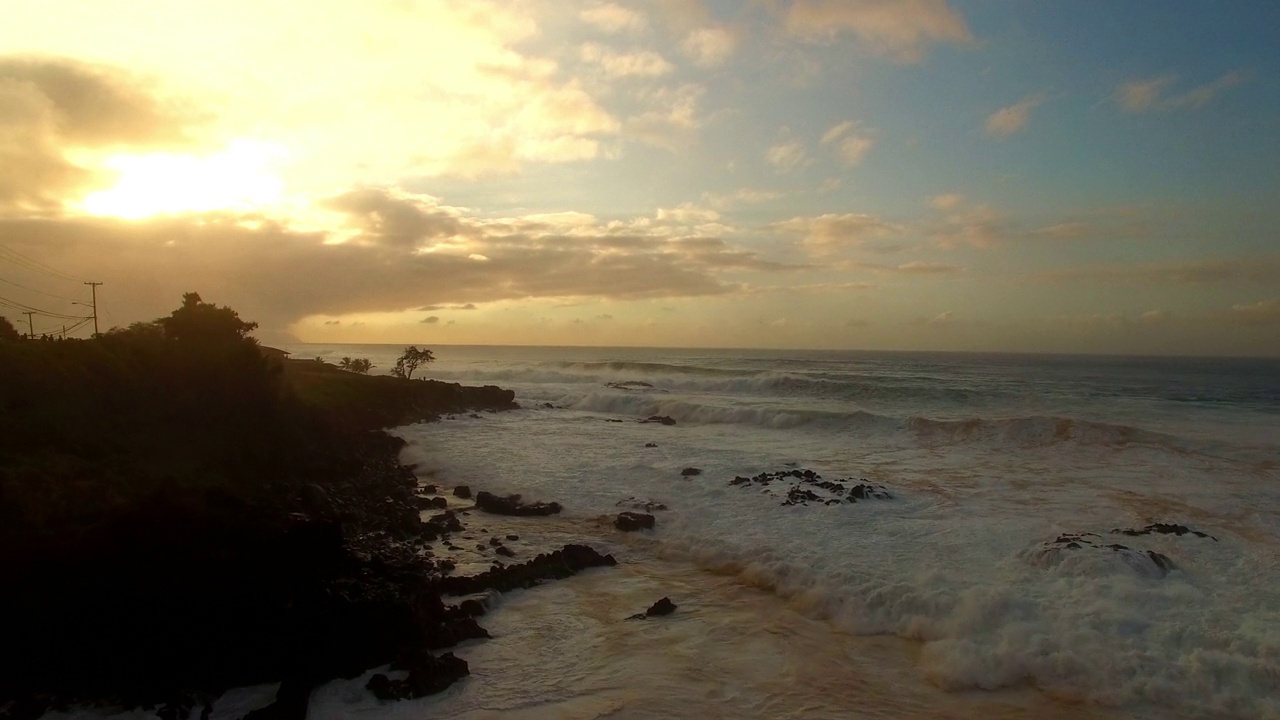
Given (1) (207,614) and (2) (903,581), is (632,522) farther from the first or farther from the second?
(1) (207,614)

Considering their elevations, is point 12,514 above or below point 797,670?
above

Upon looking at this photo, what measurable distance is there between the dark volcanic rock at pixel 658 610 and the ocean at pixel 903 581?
1.17 ft

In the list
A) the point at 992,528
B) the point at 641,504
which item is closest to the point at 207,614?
the point at 641,504

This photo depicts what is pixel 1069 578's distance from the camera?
15406mm

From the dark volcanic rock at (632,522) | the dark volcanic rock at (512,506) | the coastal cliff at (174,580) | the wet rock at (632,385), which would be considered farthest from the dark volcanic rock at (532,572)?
the wet rock at (632,385)

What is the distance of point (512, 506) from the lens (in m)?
22.6

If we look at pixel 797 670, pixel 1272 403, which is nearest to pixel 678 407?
pixel 797 670

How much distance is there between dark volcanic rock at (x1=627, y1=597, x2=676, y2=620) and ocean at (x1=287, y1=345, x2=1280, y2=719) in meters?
0.36

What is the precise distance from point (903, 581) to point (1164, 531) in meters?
8.94

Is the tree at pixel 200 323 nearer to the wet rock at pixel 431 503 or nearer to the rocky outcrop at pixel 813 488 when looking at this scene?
the wet rock at pixel 431 503

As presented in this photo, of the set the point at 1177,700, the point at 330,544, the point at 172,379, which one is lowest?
the point at 1177,700

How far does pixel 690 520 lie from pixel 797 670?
31.7ft

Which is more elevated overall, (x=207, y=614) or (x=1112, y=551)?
(x=207, y=614)

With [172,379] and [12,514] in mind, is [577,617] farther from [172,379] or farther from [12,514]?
[172,379]
